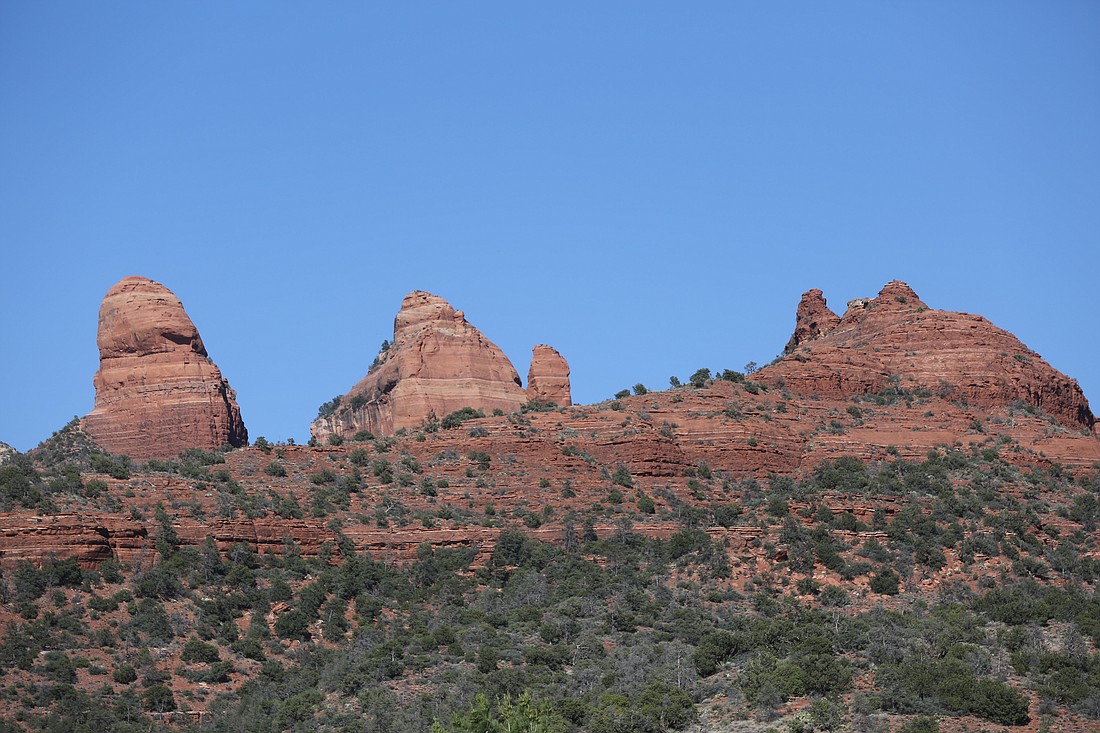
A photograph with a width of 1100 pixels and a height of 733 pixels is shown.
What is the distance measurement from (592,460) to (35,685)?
32.7 metres

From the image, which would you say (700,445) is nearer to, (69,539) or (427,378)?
(69,539)

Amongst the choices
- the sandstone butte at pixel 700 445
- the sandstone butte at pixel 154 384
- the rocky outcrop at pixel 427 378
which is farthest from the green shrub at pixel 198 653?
the rocky outcrop at pixel 427 378

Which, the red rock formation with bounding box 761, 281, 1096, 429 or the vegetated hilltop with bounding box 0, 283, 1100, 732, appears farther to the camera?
the red rock formation with bounding box 761, 281, 1096, 429

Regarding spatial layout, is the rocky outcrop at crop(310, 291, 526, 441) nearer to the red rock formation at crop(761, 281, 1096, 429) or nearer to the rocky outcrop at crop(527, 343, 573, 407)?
the rocky outcrop at crop(527, 343, 573, 407)

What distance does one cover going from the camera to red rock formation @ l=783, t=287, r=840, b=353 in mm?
123250

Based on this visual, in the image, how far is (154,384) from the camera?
115 metres

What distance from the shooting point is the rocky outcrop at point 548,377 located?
130125 mm

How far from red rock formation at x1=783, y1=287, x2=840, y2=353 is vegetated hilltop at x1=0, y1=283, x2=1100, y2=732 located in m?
10.4

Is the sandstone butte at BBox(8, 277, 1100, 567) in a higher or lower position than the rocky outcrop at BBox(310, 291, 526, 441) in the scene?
lower

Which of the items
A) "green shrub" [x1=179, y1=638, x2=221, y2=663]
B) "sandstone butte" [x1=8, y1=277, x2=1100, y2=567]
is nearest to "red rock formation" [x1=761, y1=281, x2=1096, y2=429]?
"sandstone butte" [x1=8, y1=277, x2=1100, y2=567]

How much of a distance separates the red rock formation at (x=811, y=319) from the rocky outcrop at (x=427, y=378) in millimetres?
18726

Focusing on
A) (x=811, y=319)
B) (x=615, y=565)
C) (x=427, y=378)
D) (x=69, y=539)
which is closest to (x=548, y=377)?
(x=427, y=378)

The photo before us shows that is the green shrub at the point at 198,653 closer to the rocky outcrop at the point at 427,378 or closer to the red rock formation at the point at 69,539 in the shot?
the red rock formation at the point at 69,539

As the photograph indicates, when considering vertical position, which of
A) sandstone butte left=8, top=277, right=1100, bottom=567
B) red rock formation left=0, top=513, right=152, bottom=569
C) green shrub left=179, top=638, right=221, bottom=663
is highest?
sandstone butte left=8, top=277, right=1100, bottom=567
